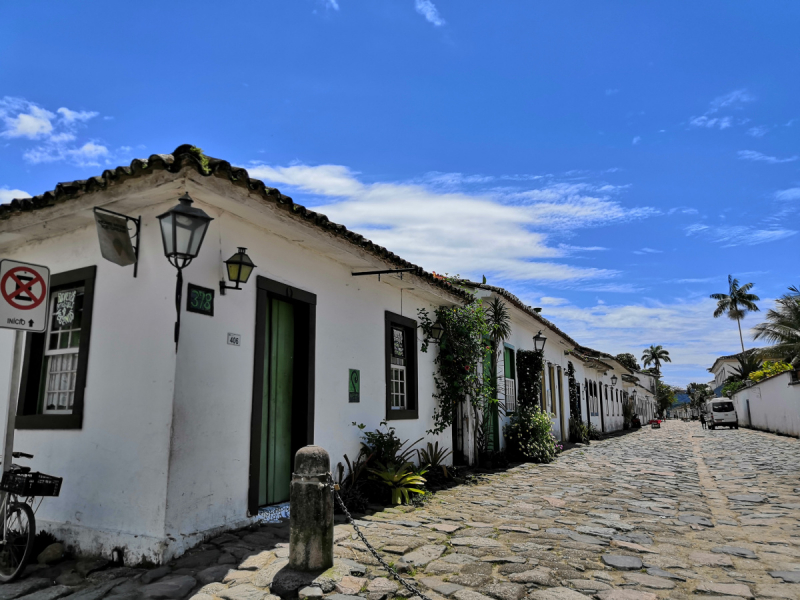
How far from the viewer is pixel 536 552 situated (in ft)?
16.8

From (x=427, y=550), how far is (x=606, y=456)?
10.8 m

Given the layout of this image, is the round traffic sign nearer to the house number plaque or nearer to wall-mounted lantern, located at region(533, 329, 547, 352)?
the house number plaque

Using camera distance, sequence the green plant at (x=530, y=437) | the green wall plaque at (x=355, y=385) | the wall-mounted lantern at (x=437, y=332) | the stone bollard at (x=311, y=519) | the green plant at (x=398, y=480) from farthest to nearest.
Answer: the green plant at (x=530, y=437), the wall-mounted lantern at (x=437, y=332), the green wall plaque at (x=355, y=385), the green plant at (x=398, y=480), the stone bollard at (x=311, y=519)

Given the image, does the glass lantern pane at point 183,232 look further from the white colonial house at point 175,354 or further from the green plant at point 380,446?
the green plant at point 380,446

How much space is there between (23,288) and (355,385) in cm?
425

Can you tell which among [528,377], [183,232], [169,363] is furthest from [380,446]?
[528,377]

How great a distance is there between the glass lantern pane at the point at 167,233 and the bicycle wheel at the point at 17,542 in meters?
2.34

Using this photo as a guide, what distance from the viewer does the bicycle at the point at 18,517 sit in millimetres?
4500

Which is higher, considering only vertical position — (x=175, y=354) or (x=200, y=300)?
(x=200, y=300)

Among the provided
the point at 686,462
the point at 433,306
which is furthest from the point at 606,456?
the point at 433,306

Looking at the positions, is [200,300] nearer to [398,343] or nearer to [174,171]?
[174,171]

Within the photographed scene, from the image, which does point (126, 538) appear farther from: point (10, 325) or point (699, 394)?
point (699, 394)

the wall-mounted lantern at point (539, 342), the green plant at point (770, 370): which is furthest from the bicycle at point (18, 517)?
the green plant at point (770, 370)

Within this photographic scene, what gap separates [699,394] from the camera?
8750 cm
